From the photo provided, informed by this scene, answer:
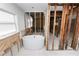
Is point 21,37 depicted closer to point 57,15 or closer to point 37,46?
point 37,46

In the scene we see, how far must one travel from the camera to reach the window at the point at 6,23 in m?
1.08

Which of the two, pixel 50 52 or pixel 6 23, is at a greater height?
pixel 6 23

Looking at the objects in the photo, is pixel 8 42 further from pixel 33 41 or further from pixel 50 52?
pixel 50 52

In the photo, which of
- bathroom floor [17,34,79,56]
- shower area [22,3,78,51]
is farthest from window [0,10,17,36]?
bathroom floor [17,34,79,56]

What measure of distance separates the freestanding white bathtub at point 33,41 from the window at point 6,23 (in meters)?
0.29

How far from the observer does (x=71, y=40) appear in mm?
1780

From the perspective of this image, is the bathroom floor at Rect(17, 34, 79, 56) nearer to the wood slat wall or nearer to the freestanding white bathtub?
the freestanding white bathtub

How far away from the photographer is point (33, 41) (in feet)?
4.68

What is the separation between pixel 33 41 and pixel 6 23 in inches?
20.8

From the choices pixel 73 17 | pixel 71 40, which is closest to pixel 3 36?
pixel 73 17

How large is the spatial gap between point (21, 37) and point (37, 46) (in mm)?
360

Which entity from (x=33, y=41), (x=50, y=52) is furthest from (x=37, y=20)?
(x=50, y=52)

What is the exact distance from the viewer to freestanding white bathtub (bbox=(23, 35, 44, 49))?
141cm

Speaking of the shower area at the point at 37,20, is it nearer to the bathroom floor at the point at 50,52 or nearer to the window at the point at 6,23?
the window at the point at 6,23
